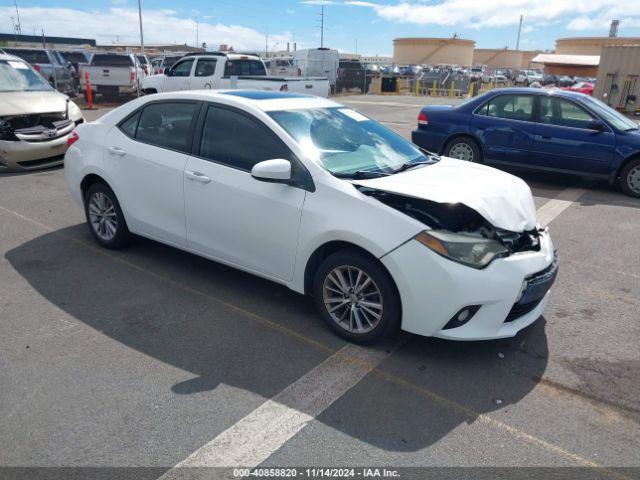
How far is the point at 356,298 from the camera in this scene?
366 centimetres

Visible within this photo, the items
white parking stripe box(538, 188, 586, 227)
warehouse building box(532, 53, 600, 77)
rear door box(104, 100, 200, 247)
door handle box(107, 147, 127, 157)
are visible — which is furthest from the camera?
warehouse building box(532, 53, 600, 77)

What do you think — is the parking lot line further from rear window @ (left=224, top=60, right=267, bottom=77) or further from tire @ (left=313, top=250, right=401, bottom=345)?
rear window @ (left=224, top=60, right=267, bottom=77)

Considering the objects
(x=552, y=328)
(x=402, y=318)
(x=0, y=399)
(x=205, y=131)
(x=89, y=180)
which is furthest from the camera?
(x=89, y=180)

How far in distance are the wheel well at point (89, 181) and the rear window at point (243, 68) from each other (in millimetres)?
10529

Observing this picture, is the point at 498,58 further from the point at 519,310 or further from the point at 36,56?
the point at 519,310

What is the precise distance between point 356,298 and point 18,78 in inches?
359

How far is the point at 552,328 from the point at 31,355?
378 centimetres

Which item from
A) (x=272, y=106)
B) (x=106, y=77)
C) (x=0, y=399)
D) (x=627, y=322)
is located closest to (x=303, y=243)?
(x=272, y=106)

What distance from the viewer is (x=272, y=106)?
4.28 metres

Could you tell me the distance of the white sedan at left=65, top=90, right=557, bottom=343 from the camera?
3.34 m

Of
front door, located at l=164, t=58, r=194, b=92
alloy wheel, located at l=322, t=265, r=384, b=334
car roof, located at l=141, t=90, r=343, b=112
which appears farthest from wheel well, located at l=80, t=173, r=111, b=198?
front door, located at l=164, t=58, r=194, b=92

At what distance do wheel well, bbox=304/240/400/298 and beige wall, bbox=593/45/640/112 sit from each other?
21.6 m

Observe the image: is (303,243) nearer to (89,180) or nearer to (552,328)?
(552,328)

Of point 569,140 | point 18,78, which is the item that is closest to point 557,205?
point 569,140
